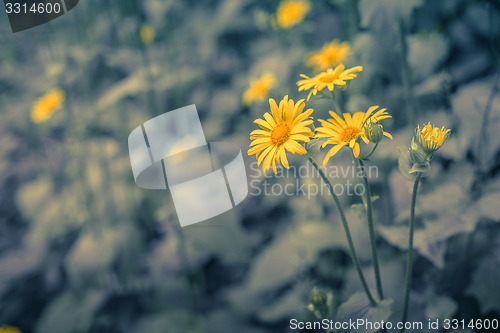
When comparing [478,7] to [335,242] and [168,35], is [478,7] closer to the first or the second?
[335,242]

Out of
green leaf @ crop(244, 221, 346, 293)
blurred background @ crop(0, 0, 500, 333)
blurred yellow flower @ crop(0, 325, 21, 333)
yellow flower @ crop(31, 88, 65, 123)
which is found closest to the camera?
blurred background @ crop(0, 0, 500, 333)

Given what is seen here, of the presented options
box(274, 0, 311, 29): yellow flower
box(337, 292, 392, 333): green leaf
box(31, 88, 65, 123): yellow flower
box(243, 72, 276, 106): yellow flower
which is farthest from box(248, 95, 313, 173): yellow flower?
box(31, 88, 65, 123): yellow flower

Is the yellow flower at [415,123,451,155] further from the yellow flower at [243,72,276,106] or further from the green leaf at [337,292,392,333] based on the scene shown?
the yellow flower at [243,72,276,106]

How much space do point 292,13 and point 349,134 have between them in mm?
1030

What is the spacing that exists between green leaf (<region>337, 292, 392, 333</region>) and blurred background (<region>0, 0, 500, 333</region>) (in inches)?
1.5

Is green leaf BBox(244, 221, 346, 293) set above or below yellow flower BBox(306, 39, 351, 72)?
below

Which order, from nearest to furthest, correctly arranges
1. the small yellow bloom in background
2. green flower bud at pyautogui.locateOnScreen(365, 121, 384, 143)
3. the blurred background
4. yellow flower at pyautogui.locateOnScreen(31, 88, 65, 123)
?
A: 1. green flower bud at pyautogui.locateOnScreen(365, 121, 384, 143)
2. the blurred background
3. yellow flower at pyautogui.locateOnScreen(31, 88, 65, 123)
4. the small yellow bloom in background

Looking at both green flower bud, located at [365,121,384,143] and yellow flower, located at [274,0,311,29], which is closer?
green flower bud, located at [365,121,384,143]

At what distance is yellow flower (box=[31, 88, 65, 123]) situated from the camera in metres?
1.32

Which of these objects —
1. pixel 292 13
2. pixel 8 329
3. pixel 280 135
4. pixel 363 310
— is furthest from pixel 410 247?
pixel 8 329

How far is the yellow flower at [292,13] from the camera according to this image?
1323 mm

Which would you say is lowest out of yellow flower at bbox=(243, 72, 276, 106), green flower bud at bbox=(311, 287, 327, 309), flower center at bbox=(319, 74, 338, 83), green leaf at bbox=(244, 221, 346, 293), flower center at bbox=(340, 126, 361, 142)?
green leaf at bbox=(244, 221, 346, 293)

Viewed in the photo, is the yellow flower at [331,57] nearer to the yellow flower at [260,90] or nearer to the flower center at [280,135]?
the yellow flower at [260,90]

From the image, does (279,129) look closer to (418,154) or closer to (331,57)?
(418,154)
